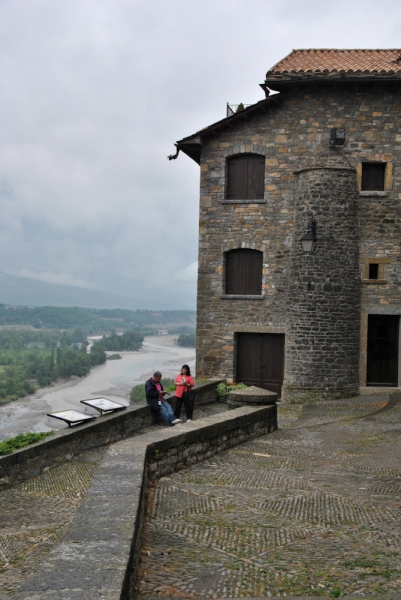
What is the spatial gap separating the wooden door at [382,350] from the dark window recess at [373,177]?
3.57 meters

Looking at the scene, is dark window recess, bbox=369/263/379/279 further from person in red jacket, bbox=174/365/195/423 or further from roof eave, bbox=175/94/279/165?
person in red jacket, bbox=174/365/195/423

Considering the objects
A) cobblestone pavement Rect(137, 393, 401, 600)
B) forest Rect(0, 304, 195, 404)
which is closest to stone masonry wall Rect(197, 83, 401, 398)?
cobblestone pavement Rect(137, 393, 401, 600)

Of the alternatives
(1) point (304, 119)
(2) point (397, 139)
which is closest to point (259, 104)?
(1) point (304, 119)

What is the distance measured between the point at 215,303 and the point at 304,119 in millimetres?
5694

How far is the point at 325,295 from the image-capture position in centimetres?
1691

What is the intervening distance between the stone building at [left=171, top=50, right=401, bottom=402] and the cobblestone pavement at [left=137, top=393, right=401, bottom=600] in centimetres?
747

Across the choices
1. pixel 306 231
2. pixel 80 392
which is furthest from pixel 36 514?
pixel 80 392

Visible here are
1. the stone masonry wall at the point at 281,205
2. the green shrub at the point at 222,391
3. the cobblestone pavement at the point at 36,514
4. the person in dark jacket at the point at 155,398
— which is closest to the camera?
the cobblestone pavement at the point at 36,514

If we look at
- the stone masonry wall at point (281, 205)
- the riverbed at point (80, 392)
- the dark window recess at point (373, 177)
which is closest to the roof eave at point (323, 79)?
the stone masonry wall at point (281, 205)

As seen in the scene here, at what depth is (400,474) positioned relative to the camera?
7848 mm

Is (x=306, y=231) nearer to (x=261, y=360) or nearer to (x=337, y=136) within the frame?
(x=337, y=136)

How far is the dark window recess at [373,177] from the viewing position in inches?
698

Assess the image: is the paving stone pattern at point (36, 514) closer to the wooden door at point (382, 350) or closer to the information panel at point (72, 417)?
the information panel at point (72, 417)

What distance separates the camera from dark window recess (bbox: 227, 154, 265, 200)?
18172mm
